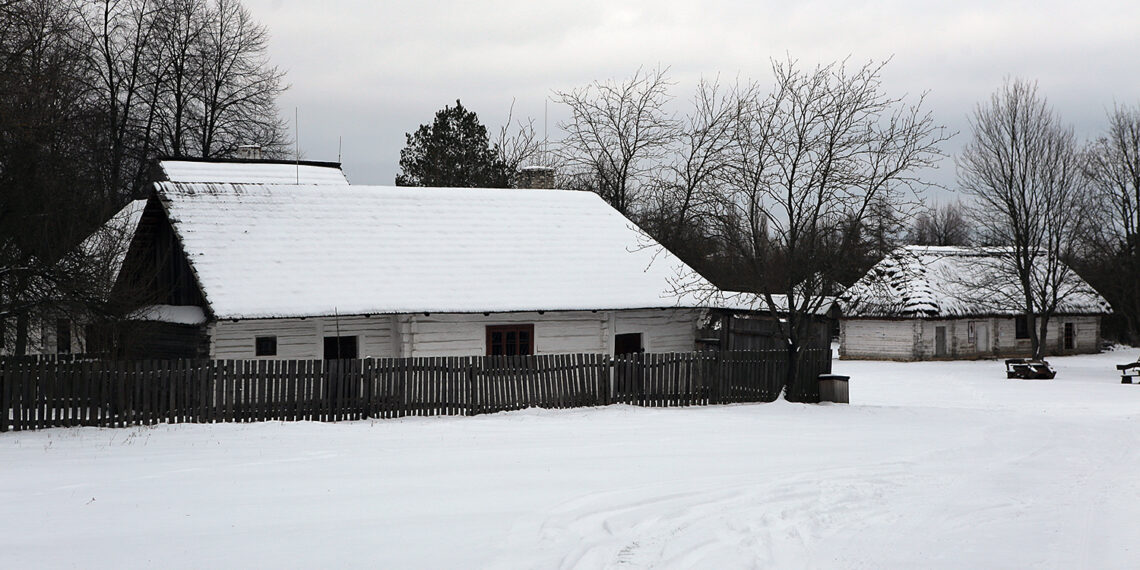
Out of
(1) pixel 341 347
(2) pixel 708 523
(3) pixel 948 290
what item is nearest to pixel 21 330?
(1) pixel 341 347

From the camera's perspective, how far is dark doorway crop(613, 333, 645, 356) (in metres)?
24.3

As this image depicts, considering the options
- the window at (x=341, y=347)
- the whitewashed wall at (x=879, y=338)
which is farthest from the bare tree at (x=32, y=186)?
the whitewashed wall at (x=879, y=338)

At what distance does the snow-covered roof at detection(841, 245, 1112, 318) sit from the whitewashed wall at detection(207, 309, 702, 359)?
2091 cm

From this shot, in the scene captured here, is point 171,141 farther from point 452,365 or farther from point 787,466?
point 787,466

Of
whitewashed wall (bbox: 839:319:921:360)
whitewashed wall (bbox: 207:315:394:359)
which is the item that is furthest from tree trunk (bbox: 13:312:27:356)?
whitewashed wall (bbox: 839:319:921:360)

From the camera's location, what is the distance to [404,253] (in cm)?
2273

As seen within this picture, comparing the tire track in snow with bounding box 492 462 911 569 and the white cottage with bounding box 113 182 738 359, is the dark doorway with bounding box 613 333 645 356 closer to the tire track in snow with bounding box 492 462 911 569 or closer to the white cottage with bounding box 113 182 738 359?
the white cottage with bounding box 113 182 738 359

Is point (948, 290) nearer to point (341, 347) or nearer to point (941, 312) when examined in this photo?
point (941, 312)

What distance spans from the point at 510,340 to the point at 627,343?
3.25 m

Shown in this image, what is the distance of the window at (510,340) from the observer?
22.6 metres

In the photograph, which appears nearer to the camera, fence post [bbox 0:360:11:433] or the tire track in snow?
the tire track in snow

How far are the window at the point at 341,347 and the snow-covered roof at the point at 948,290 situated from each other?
2714 cm

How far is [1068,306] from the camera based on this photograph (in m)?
48.7

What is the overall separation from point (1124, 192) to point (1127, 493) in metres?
41.0
